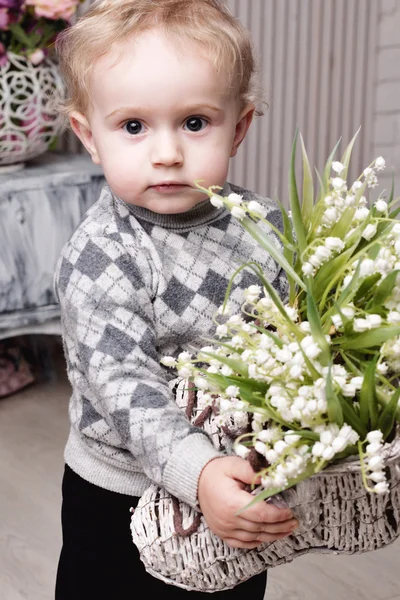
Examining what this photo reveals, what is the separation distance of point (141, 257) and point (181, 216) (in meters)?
0.08

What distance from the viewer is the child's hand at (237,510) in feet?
2.47

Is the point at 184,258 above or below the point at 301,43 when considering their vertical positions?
above

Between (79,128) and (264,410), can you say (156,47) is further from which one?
(264,410)

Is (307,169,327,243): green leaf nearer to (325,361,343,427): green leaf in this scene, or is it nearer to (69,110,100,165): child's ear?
(325,361,343,427): green leaf

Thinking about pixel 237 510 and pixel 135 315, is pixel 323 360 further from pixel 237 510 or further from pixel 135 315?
pixel 135 315

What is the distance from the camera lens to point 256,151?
3.14 m

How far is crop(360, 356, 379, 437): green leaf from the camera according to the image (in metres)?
0.69

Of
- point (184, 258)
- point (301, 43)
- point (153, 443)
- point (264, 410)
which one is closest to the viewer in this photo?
point (264, 410)

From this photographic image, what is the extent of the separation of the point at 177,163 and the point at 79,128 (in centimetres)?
19

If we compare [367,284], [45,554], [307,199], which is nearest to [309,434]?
[367,284]

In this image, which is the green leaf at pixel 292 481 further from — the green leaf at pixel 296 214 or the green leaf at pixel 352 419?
the green leaf at pixel 296 214

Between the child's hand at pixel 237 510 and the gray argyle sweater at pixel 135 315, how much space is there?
0.20ft

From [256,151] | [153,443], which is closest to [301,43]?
[256,151]

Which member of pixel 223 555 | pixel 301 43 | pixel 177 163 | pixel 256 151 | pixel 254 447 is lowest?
pixel 256 151
